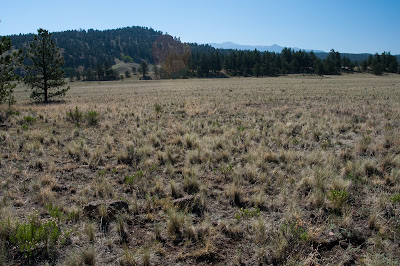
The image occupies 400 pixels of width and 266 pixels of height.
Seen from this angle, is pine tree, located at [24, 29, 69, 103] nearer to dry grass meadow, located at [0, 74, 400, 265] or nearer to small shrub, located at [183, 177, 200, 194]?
dry grass meadow, located at [0, 74, 400, 265]

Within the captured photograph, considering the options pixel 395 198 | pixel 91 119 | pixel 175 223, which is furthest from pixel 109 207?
pixel 91 119

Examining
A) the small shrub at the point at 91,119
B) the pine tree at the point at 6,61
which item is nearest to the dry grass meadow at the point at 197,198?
the small shrub at the point at 91,119

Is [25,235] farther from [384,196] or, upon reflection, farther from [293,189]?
[384,196]

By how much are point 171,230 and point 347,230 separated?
3026 mm

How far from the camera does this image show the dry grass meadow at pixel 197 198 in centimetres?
357

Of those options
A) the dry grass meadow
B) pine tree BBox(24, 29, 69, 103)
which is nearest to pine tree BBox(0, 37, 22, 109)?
the dry grass meadow

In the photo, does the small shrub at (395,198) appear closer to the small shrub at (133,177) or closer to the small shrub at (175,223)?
the small shrub at (175,223)

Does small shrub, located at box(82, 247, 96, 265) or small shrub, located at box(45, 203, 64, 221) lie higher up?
small shrub, located at box(45, 203, 64, 221)

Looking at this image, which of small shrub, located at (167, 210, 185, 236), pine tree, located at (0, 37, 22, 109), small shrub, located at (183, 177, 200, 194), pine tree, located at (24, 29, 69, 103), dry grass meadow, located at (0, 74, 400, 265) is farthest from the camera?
pine tree, located at (24, 29, 69, 103)

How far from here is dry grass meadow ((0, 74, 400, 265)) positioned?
11.7ft

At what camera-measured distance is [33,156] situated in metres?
7.14

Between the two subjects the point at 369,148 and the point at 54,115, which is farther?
the point at 54,115

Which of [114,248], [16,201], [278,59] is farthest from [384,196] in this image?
[278,59]

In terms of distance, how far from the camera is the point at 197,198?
5.14 metres
